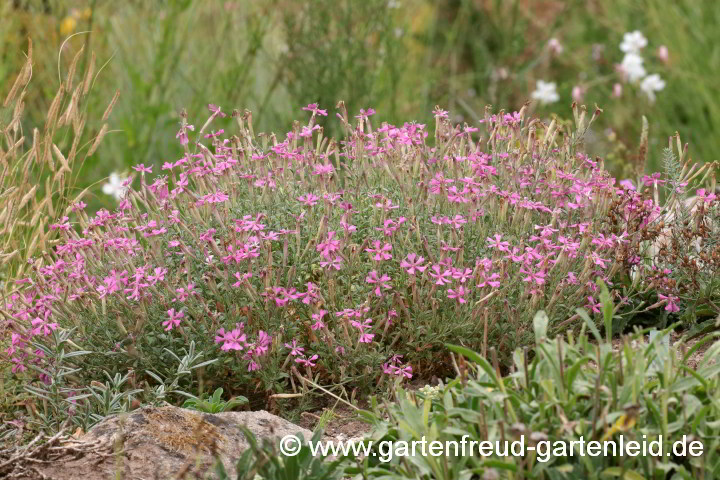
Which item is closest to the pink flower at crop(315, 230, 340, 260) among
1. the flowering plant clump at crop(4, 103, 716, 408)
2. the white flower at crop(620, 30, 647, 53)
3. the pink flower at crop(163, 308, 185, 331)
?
the flowering plant clump at crop(4, 103, 716, 408)

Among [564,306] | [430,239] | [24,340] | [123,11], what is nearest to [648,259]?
[564,306]

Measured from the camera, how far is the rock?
7.36 ft

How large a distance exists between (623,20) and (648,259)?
5.27 meters

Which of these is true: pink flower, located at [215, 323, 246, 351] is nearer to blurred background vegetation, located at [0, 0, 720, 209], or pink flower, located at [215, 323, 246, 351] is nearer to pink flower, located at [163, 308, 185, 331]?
pink flower, located at [163, 308, 185, 331]

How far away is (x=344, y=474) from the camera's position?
221 centimetres

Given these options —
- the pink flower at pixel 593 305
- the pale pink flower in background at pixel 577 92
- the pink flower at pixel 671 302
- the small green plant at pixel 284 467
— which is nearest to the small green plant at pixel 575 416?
the small green plant at pixel 284 467

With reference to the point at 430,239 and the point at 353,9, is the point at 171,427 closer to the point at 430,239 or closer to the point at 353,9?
the point at 430,239

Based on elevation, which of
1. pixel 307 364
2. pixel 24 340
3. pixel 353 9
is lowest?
pixel 24 340

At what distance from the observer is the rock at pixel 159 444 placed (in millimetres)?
2244

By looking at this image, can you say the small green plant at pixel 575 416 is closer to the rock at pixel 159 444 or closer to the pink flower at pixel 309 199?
the rock at pixel 159 444

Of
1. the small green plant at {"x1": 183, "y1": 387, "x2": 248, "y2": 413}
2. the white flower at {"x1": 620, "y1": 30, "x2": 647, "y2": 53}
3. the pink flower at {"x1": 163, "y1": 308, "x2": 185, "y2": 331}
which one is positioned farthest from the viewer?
the white flower at {"x1": 620, "y1": 30, "x2": 647, "y2": 53}

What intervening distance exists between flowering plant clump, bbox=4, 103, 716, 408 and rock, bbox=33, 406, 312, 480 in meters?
0.21

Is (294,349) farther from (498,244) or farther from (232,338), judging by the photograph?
(498,244)

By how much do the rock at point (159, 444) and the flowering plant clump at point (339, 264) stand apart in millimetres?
214
